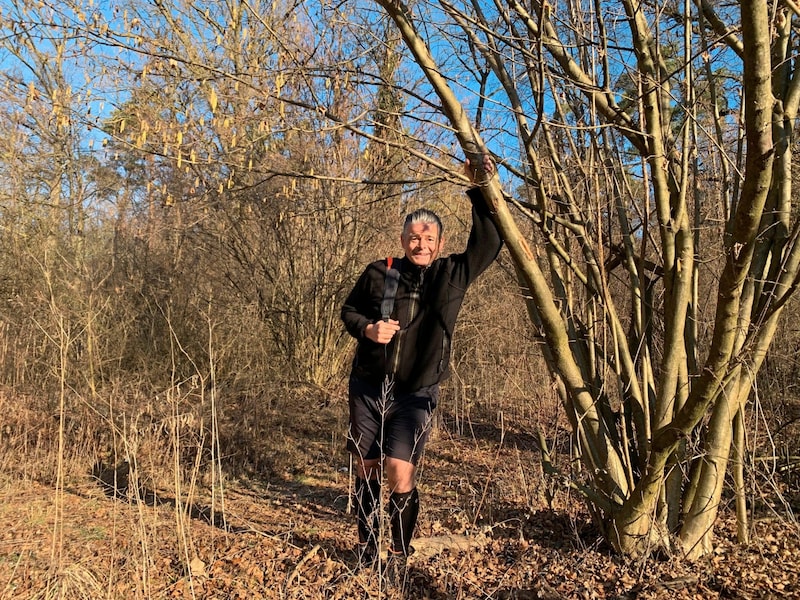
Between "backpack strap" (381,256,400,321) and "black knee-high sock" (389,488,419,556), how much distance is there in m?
0.81

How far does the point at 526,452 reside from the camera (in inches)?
193

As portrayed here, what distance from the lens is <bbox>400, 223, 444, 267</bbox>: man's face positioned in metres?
2.51

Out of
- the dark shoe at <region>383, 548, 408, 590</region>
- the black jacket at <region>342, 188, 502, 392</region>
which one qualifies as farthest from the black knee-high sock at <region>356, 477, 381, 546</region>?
the black jacket at <region>342, 188, 502, 392</region>

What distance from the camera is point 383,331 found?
2.30m

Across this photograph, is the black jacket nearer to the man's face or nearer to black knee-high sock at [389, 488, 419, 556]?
the man's face

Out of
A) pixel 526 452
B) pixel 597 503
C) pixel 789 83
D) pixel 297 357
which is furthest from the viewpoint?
pixel 297 357

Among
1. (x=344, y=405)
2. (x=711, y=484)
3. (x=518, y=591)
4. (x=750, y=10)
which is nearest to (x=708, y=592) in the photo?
(x=711, y=484)

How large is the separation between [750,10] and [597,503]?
2.07 meters

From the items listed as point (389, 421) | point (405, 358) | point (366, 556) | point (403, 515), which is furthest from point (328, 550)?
point (405, 358)

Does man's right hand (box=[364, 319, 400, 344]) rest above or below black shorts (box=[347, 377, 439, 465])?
above

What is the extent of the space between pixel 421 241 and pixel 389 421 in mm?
825

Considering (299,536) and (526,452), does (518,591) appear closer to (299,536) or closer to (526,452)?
(299,536)

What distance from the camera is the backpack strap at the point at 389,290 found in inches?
97.7

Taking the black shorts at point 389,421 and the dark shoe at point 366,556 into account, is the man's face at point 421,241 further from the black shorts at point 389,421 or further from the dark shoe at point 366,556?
the dark shoe at point 366,556
